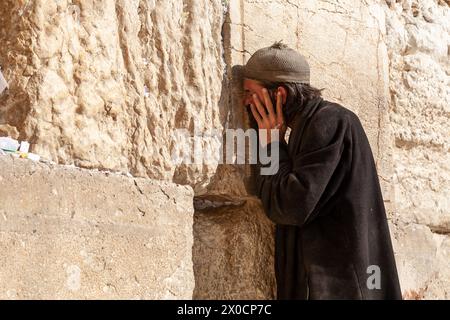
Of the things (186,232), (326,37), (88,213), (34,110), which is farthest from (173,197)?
(326,37)

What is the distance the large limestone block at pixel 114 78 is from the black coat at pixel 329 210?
0.31 m

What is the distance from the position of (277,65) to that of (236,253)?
77cm

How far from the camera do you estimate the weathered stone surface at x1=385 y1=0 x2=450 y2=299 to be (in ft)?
14.8

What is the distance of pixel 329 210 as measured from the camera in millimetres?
3623

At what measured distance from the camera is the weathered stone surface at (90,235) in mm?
2934

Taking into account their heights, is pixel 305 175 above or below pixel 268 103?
below

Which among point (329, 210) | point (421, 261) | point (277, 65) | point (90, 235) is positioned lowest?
point (421, 261)

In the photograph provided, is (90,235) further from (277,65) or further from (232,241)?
(277,65)

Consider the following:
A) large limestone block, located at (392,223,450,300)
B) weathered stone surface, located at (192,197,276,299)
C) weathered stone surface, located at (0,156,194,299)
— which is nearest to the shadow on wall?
weathered stone surface, located at (192,197,276,299)

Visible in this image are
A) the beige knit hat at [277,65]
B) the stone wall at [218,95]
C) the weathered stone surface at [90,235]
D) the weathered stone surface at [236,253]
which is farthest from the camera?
the weathered stone surface at [236,253]

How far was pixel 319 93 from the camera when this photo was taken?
151 inches

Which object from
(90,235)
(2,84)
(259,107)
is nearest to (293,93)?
(259,107)

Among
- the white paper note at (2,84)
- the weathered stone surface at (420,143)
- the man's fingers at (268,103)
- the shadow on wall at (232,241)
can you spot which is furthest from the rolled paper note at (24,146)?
the weathered stone surface at (420,143)

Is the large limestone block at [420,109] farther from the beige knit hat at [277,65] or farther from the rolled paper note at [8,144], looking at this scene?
the rolled paper note at [8,144]
